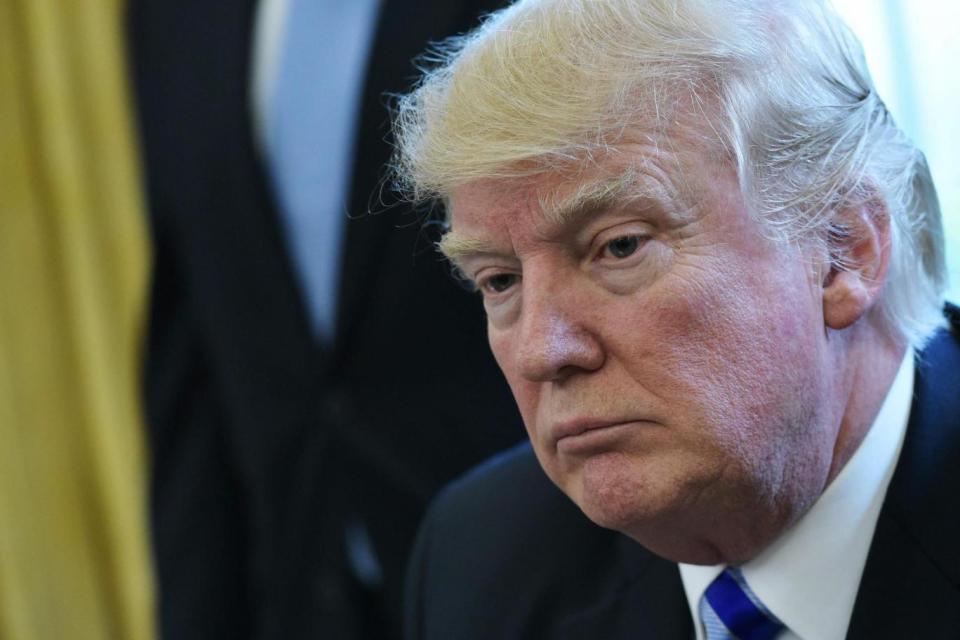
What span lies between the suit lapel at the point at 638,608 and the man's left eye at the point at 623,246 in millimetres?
410

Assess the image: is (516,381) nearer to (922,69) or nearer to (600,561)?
(600,561)

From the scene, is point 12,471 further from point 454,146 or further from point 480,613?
point 454,146

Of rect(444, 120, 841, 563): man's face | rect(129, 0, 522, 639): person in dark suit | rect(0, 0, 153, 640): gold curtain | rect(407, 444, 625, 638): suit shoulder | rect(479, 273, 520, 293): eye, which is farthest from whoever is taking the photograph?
rect(0, 0, 153, 640): gold curtain

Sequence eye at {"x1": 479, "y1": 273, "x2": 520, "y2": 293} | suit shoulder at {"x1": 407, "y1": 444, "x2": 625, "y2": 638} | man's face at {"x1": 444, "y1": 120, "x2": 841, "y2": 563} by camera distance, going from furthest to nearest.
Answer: suit shoulder at {"x1": 407, "y1": 444, "x2": 625, "y2": 638}, eye at {"x1": 479, "y1": 273, "x2": 520, "y2": 293}, man's face at {"x1": 444, "y1": 120, "x2": 841, "y2": 563}

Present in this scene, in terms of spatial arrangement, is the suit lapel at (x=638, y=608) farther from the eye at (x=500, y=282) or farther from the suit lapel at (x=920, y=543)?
the eye at (x=500, y=282)

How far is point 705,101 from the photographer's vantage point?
1229 mm

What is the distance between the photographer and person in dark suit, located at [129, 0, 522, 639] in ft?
6.52

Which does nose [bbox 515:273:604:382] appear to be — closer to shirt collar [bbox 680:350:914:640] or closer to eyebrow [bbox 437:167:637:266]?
eyebrow [bbox 437:167:637:266]

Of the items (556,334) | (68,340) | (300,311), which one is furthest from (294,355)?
(68,340)

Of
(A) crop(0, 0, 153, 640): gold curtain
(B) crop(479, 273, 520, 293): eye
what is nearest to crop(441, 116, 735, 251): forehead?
(B) crop(479, 273, 520, 293): eye

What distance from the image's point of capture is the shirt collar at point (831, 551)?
1.30 meters

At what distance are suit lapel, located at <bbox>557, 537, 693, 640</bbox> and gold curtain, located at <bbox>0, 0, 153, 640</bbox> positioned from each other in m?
1.79

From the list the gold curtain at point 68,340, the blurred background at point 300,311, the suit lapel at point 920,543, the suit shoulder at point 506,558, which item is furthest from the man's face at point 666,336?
the gold curtain at point 68,340

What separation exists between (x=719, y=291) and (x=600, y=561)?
464 millimetres
